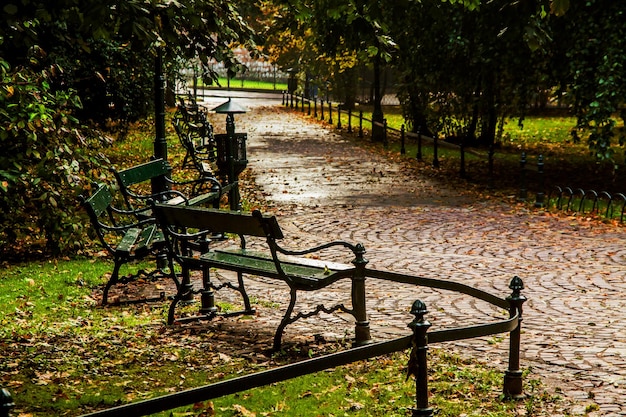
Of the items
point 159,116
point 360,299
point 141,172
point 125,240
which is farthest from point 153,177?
point 360,299

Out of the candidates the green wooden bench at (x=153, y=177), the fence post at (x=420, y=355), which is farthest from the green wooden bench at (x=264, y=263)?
the fence post at (x=420, y=355)

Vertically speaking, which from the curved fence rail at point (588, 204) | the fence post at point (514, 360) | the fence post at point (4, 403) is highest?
the fence post at point (4, 403)

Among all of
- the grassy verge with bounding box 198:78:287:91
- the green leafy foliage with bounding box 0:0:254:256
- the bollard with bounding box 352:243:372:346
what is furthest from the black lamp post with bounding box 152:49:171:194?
the grassy verge with bounding box 198:78:287:91

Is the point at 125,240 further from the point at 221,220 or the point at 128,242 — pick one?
the point at 221,220

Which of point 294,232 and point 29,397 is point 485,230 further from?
point 29,397

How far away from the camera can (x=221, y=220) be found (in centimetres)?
712

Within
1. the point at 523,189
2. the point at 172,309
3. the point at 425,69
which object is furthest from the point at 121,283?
the point at 425,69

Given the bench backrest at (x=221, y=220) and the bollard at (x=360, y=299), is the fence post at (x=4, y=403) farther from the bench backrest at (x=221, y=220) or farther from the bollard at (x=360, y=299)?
the bollard at (x=360, y=299)

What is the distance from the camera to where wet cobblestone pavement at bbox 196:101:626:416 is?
6902 millimetres

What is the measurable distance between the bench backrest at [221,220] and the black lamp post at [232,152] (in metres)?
3.91

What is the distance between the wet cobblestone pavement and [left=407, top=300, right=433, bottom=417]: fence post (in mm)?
1362

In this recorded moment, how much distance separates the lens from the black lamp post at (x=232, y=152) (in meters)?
12.3

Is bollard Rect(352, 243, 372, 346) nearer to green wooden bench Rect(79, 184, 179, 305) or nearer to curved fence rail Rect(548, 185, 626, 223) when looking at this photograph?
green wooden bench Rect(79, 184, 179, 305)

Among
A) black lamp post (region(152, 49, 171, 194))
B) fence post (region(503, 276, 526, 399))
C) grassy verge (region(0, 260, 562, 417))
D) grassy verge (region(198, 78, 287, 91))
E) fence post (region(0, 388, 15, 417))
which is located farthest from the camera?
grassy verge (region(198, 78, 287, 91))
